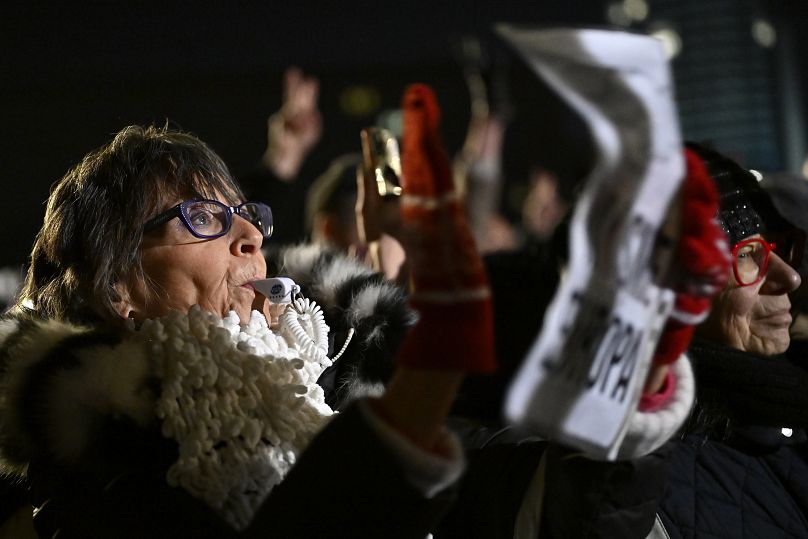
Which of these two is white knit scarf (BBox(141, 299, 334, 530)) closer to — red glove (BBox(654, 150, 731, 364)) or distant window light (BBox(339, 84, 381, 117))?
red glove (BBox(654, 150, 731, 364))

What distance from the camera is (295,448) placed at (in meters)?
1.49

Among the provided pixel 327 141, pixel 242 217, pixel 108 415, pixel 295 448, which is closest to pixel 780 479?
pixel 295 448

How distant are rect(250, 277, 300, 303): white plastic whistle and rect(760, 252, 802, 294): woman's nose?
1049 mm

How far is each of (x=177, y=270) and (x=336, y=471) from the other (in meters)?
0.66

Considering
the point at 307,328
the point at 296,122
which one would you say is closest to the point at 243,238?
the point at 307,328

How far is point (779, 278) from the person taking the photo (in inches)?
80.9

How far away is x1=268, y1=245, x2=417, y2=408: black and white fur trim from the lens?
5.72ft

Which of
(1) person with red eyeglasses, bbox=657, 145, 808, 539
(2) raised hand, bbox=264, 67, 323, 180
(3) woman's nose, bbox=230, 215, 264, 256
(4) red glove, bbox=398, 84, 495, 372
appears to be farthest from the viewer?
(2) raised hand, bbox=264, 67, 323, 180

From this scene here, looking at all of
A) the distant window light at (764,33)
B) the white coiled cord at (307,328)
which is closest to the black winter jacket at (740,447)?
the white coiled cord at (307,328)

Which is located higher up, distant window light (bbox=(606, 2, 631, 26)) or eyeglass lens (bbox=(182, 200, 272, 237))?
eyeglass lens (bbox=(182, 200, 272, 237))

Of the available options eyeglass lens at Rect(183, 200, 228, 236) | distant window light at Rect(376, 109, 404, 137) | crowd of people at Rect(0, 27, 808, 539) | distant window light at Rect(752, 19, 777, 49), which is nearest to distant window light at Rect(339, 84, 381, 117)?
distant window light at Rect(376, 109, 404, 137)

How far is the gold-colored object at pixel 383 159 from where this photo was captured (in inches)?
102

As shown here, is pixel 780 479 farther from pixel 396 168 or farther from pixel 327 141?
pixel 327 141

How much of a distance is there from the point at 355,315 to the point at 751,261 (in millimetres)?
870
